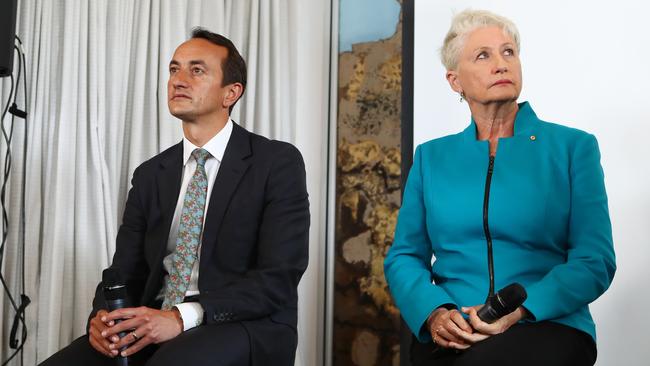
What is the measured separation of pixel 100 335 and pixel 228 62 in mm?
919

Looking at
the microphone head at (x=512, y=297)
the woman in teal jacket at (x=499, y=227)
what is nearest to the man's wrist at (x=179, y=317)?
the woman in teal jacket at (x=499, y=227)

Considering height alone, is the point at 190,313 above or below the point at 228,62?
below

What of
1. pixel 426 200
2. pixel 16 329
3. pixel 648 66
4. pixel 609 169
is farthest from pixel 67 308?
pixel 648 66

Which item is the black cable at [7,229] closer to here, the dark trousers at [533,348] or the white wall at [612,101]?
the dark trousers at [533,348]

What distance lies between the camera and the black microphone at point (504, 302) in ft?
4.44

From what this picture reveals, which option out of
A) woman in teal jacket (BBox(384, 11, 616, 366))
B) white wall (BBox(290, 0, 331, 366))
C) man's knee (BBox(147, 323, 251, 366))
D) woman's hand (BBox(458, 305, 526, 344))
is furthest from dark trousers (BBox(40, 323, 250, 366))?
white wall (BBox(290, 0, 331, 366))

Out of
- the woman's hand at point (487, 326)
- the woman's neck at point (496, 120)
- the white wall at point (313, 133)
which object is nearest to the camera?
the woman's hand at point (487, 326)

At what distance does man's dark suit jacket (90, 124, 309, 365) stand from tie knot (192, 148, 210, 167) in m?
0.07

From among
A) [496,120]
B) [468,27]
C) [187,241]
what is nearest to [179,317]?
[187,241]

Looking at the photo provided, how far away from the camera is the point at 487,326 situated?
1457 mm

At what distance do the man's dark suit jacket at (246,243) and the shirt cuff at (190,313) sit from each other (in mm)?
31

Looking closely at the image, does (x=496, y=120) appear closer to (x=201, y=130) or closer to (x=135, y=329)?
(x=201, y=130)

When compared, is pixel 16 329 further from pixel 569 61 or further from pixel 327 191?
pixel 569 61

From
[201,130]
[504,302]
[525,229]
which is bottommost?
[504,302]
